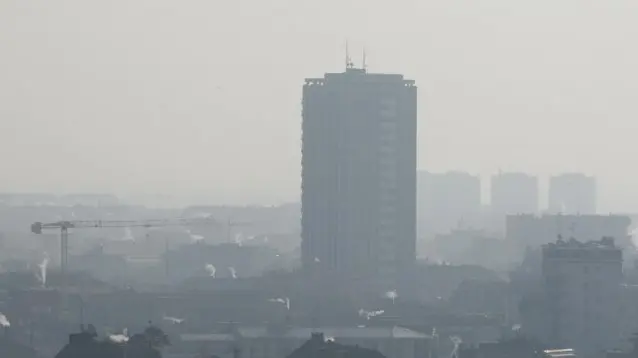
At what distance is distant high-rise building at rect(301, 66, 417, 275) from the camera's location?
119438 mm

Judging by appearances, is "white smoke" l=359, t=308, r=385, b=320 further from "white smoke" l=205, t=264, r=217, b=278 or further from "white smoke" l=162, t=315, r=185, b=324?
"white smoke" l=205, t=264, r=217, b=278

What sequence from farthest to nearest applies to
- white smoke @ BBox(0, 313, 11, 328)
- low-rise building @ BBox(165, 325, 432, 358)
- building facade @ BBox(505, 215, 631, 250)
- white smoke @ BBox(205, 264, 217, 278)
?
building facade @ BBox(505, 215, 631, 250)
white smoke @ BBox(205, 264, 217, 278)
white smoke @ BBox(0, 313, 11, 328)
low-rise building @ BBox(165, 325, 432, 358)

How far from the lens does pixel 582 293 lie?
7831cm

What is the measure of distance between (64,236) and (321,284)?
3488 cm

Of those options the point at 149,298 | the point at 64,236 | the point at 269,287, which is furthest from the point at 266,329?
the point at 64,236

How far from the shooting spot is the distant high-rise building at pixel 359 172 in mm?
119438

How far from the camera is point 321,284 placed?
111m

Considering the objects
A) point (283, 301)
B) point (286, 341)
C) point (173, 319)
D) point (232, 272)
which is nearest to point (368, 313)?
point (173, 319)

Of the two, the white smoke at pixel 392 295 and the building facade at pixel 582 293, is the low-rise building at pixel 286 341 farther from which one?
the white smoke at pixel 392 295

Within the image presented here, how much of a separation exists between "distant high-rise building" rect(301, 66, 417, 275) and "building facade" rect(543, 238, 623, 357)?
127ft

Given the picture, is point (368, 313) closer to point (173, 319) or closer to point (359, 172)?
point (173, 319)

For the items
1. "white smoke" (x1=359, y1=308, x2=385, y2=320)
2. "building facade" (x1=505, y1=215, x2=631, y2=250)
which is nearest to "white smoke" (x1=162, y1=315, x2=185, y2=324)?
"white smoke" (x1=359, y1=308, x2=385, y2=320)

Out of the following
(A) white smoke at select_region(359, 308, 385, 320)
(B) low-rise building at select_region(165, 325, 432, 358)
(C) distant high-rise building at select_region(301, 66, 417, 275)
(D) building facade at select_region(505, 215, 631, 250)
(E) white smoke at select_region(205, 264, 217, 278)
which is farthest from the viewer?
(D) building facade at select_region(505, 215, 631, 250)

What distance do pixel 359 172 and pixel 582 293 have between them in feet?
140
